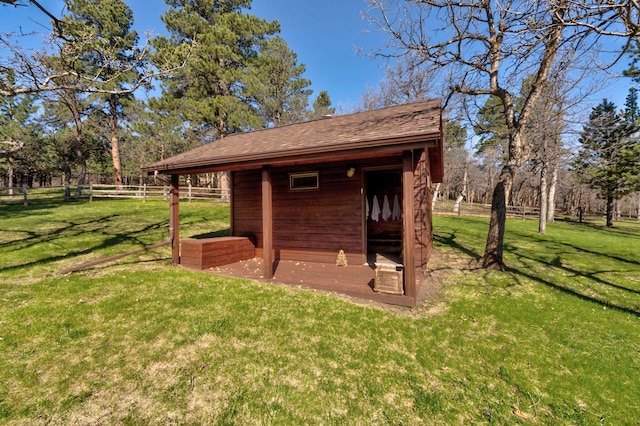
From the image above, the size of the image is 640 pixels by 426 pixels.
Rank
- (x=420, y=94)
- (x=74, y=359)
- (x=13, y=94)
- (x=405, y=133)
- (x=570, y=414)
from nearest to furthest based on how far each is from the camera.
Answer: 1. (x=570, y=414)
2. (x=74, y=359)
3. (x=405, y=133)
4. (x=13, y=94)
5. (x=420, y=94)

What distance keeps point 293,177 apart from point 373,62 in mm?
3598

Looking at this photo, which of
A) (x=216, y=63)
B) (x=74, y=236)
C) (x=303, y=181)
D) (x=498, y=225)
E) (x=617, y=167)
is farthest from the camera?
(x=216, y=63)

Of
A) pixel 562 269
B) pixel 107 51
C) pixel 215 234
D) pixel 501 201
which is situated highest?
pixel 107 51

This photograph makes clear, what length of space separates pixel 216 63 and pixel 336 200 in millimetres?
15503

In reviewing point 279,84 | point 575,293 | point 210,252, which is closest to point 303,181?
point 210,252

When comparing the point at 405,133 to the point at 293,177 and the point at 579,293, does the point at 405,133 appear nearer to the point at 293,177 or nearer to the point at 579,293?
the point at 293,177

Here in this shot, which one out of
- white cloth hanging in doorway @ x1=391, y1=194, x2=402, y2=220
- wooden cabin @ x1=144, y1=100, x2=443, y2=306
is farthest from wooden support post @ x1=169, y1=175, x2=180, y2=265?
white cloth hanging in doorway @ x1=391, y1=194, x2=402, y2=220

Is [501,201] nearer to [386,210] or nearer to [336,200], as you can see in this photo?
[386,210]

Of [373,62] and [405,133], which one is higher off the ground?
[373,62]

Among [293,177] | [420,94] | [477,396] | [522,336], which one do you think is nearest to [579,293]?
[522,336]

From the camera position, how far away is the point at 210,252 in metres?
6.26

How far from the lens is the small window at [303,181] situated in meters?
7.07

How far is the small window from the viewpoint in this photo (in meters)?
7.07

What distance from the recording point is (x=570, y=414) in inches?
91.7
